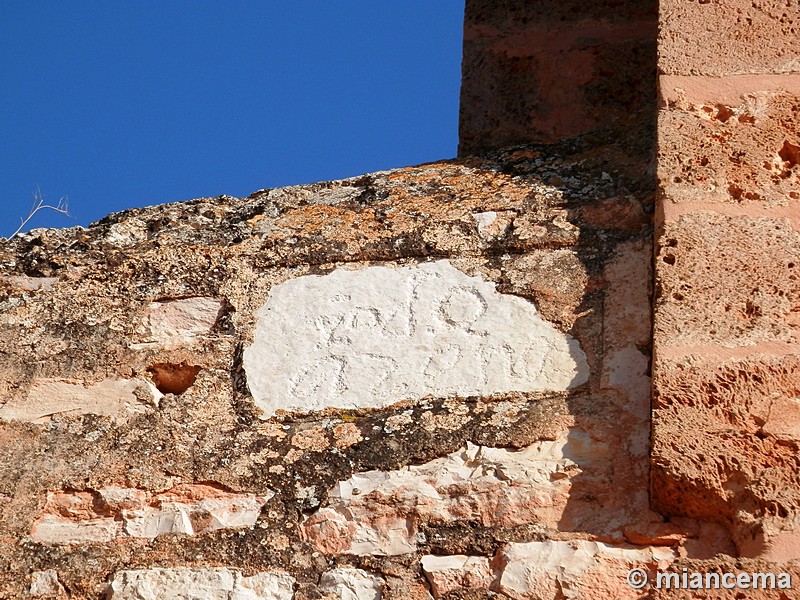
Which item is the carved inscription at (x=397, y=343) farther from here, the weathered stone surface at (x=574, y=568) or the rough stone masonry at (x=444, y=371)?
the weathered stone surface at (x=574, y=568)

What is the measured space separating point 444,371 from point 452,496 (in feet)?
0.99

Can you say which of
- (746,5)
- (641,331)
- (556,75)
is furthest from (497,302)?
(556,75)

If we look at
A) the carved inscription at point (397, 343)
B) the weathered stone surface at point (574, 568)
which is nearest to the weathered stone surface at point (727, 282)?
the carved inscription at point (397, 343)

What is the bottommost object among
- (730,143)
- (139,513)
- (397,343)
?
(139,513)

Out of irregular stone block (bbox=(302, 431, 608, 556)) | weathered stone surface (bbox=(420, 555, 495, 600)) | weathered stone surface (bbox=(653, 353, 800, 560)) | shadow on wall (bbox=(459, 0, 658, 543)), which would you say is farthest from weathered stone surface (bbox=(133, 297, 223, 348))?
weathered stone surface (bbox=(653, 353, 800, 560))

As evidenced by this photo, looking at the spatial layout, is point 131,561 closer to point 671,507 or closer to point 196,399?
point 196,399

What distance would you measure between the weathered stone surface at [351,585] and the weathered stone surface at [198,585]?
0.07m

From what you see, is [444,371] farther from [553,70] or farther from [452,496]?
[553,70]

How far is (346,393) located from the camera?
2736mm

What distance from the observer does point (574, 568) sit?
7.59ft

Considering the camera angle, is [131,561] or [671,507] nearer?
[671,507]

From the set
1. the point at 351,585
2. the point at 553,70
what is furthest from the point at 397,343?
the point at 553,70

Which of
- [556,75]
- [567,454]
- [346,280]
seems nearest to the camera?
[567,454]

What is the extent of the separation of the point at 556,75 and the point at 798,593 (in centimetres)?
205
